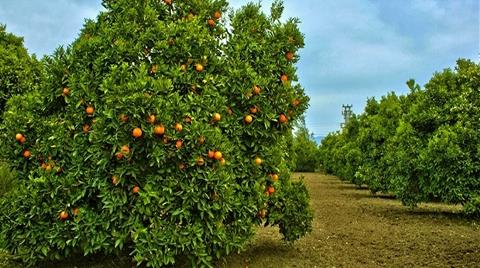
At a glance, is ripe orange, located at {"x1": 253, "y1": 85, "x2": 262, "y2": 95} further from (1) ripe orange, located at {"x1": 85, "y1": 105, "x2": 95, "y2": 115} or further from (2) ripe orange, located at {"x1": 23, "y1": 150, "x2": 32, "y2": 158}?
(2) ripe orange, located at {"x1": 23, "y1": 150, "x2": 32, "y2": 158}

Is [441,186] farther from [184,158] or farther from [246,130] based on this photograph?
[184,158]

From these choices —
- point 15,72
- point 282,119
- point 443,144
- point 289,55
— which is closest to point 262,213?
point 282,119

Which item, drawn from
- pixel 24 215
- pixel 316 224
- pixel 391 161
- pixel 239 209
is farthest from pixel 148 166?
pixel 391 161

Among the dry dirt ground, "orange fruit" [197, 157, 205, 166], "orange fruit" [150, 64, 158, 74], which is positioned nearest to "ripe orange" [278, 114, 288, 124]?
"orange fruit" [197, 157, 205, 166]

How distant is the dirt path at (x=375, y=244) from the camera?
7.66m

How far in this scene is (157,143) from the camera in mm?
5309

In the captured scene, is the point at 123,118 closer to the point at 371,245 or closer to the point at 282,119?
the point at 282,119

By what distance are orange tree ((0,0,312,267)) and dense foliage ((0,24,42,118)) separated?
557cm

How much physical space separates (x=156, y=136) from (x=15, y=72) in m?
8.09

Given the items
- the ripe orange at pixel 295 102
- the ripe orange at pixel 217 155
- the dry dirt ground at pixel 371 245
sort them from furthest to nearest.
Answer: the dry dirt ground at pixel 371 245 < the ripe orange at pixel 295 102 < the ripe orange at pixel 217 155

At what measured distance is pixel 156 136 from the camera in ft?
17.4

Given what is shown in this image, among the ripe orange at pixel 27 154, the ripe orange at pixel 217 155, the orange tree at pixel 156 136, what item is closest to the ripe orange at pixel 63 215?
the orange tree at pixel 156 136

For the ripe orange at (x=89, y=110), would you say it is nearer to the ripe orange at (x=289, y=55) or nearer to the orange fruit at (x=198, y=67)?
the orange fruit at (x=198, y=67)

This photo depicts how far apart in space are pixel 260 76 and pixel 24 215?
130 inches
